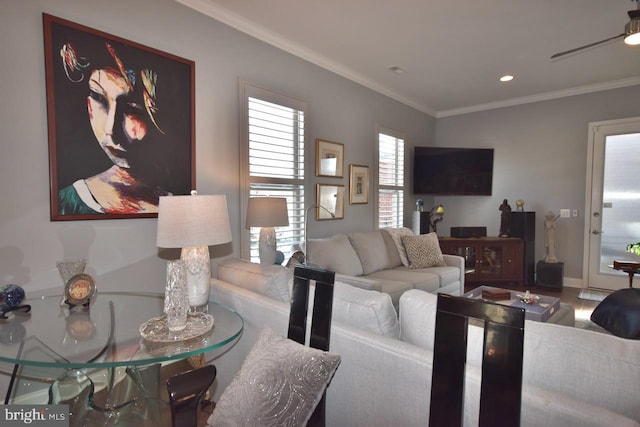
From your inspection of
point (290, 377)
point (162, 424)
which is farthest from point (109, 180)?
point (290, 377)

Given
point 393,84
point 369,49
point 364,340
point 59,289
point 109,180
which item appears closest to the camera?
point 364,340

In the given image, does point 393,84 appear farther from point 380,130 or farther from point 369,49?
point 369,49

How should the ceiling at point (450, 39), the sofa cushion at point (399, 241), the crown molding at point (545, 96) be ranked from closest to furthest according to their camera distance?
1. the ceiling at point (450, 39)
2. the sofa cushion at point (399, 241)
3. the crown molding at point (545, 96)

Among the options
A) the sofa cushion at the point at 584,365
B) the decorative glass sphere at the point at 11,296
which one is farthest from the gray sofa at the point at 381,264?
the decorative glass sphere at the point at 11,296

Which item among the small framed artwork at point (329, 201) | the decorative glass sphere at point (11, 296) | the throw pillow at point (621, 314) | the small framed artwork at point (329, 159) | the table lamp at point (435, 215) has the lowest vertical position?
the throw pillow at point (621, 314)

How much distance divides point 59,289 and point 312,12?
2754 millimetres

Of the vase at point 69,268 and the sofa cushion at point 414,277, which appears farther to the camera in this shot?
the sofa cushion at point 414,277

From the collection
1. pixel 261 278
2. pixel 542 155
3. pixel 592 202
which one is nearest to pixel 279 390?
pixel 261 278

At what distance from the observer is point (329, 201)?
400 cm

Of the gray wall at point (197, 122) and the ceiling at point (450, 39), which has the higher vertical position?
the ceiling at point (450, 39)

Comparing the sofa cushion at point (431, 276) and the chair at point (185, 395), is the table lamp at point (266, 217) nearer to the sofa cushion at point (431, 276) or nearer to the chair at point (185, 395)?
the sofa cushion at point (431, 276)

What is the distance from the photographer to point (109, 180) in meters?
2.26

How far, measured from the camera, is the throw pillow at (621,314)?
2.66m

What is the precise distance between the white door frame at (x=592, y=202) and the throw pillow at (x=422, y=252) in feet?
8.17
